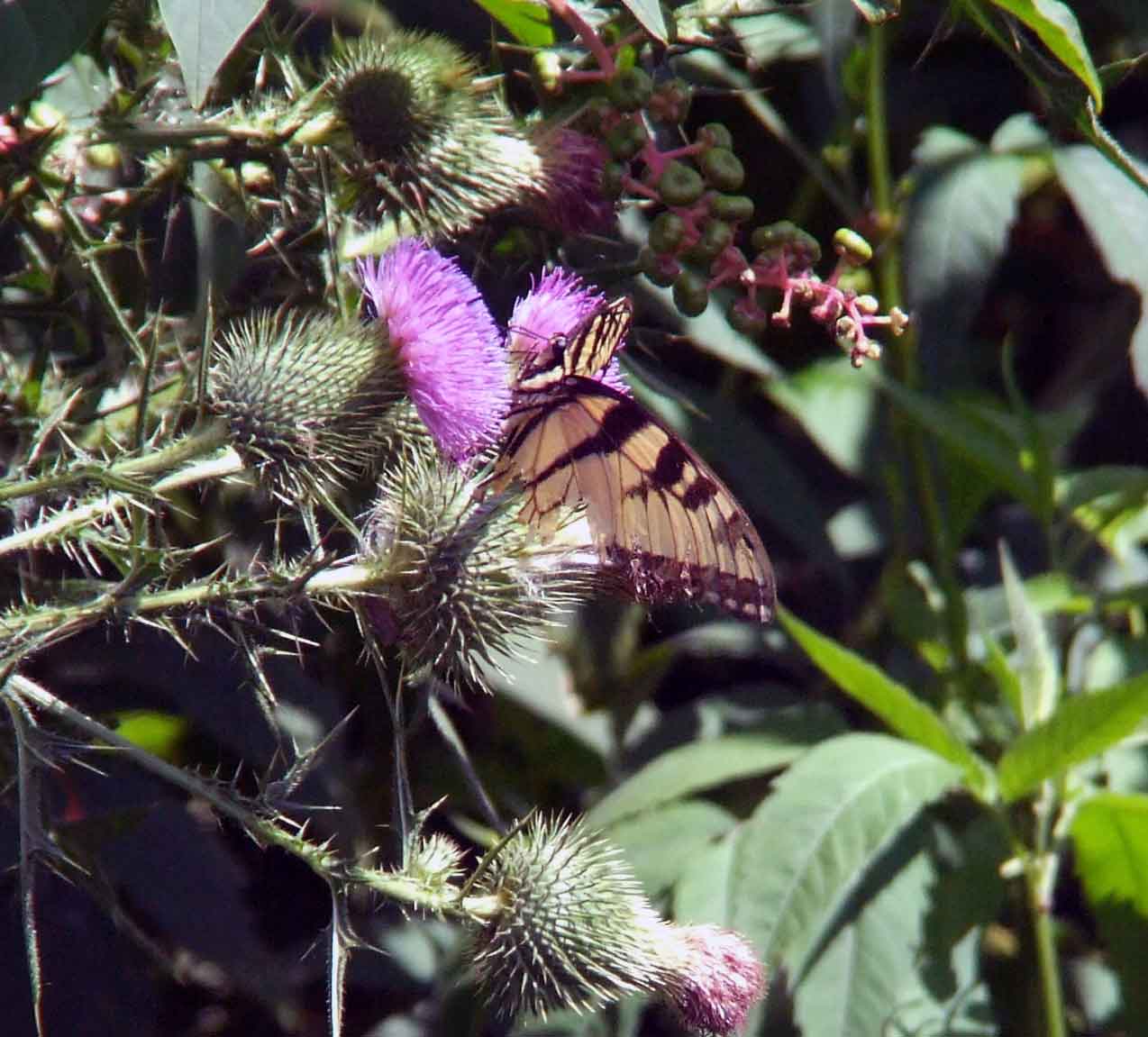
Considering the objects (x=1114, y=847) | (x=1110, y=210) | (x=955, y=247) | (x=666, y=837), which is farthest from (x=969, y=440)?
(x=666, y=837)

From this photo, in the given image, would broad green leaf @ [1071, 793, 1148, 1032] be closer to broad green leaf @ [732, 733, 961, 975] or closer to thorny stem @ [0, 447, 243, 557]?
broad green leaf @ [732, 733, 961, 975]

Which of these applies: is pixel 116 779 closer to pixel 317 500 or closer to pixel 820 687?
pixel 317 500

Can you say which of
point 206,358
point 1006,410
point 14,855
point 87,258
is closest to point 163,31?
point 87,258

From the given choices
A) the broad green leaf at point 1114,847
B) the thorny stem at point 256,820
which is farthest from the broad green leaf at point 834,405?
the thorny stem at point 256,820

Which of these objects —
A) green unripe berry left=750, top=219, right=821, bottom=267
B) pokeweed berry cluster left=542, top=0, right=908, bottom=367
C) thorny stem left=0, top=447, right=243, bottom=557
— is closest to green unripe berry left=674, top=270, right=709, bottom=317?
pokeweed berry cluster left=542, top=0, right=908, bottom=367

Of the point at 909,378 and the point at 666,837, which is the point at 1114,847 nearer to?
the point at 666,837

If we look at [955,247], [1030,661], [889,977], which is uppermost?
[955,247]
